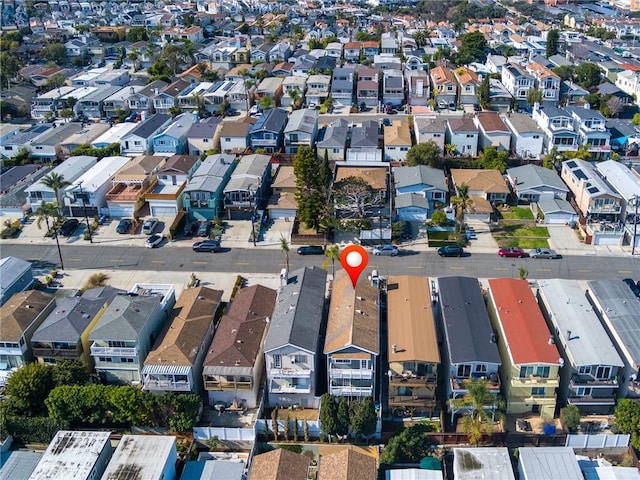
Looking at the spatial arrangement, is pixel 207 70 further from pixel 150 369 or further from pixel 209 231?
pixel 150 369

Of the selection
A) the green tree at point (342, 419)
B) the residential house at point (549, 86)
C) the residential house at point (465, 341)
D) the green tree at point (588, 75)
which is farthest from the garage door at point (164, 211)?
the green tree at point (588, 75)

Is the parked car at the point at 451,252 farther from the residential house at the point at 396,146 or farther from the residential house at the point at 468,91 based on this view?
the residential house at the point at 468,91

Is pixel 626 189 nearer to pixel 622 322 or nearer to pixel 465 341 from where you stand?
pixel 622 322

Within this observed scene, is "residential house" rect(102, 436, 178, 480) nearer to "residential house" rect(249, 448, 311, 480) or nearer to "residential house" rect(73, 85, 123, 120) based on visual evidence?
"residential house" rect(249, 448, 311, 480)

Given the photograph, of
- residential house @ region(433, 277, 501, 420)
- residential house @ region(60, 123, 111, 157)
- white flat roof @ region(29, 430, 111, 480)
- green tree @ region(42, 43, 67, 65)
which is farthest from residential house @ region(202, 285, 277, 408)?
green tree @ region(42, 43, 67, 65)

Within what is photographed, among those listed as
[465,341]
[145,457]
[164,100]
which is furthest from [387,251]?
[164,100]

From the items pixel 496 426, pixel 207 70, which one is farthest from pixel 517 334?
pixel 207 70
